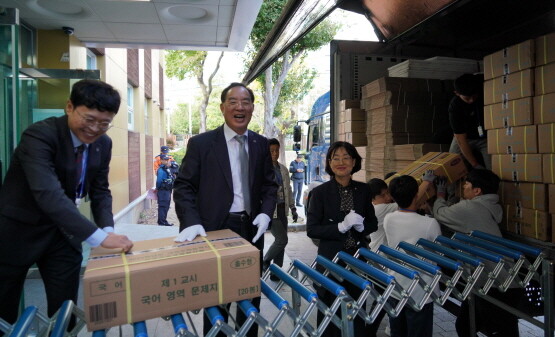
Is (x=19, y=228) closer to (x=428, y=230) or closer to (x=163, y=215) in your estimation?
(x=428, y=230)

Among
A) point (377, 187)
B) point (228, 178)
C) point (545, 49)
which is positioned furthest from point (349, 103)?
point (228, 178)

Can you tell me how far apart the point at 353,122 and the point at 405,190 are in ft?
9.30

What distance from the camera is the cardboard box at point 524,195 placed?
2.86m

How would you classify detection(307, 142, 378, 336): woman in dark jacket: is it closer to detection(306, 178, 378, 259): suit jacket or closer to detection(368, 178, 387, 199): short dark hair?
detection(306, 178, 378, 259): suit jacket

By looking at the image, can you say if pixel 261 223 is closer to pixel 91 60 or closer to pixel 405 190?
pixel 405 190

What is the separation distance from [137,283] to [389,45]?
16.3 feet

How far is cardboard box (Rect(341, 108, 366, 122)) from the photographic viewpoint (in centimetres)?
539

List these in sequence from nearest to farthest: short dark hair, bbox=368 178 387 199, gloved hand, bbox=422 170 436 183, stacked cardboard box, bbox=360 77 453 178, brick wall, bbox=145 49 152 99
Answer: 1. gloved hand, bbox=422 170 436 183
2. short dark hair, bbox=368 178 387 199
3. stacked cardboard box, bbox=360 77 453 178
4. brick wall, bbox=145 49 152 99

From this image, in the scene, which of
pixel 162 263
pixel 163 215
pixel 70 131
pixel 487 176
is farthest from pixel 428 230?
pixel 163 215

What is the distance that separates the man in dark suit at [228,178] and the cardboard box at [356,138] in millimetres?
3129

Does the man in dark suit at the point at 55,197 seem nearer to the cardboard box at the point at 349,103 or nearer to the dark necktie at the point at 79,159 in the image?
the dark necktie at the point at 79,159

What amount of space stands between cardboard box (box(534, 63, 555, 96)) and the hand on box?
2899mm

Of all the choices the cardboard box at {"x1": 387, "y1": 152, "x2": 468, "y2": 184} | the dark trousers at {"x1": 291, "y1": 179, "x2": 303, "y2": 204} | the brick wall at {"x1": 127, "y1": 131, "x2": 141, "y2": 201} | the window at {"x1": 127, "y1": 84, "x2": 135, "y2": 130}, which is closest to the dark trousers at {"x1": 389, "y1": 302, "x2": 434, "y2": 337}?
the cardboard box at {"x1": 387, "y1": 152, "x2": 468, "y2": 184}

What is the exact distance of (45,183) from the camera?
5.82 ft
